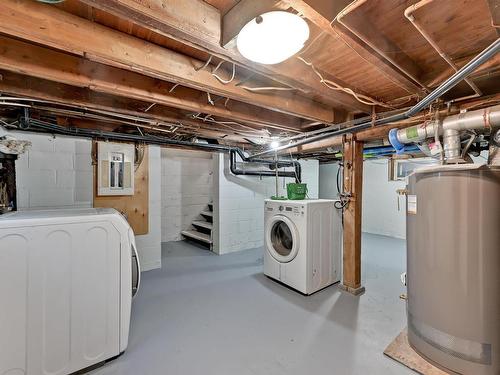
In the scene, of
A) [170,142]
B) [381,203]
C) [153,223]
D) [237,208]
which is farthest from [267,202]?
[381,203]

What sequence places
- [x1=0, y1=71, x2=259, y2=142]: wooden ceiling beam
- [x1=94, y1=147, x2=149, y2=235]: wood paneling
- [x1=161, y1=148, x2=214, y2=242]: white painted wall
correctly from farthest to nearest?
[x1=161, y1=148, x2=214, y2=242]: white painted wall < [x1=94, y1=147, x2=149, y2=235]: wood paneling < [x1=0, y1=71, x2=259, y2=142]: wooden ceiling beam

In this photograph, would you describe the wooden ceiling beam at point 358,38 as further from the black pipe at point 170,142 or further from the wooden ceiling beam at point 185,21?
the black pipe at point 170,142

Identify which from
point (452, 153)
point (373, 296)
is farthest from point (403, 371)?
point (452, 153)

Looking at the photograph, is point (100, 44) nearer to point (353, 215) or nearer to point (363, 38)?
point (363, 38)

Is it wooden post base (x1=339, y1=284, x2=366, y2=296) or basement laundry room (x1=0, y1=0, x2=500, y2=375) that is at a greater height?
basement laundry room (x1=0, y1=0, x2=500, y2=375)

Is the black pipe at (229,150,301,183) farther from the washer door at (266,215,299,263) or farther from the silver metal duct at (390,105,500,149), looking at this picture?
the silver metal duct at (390,105,500,149)

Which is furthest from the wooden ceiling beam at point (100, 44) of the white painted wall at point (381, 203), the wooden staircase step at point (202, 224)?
the white painted wall at point (381, 203)

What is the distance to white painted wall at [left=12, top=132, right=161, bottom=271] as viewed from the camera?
9.11 ft

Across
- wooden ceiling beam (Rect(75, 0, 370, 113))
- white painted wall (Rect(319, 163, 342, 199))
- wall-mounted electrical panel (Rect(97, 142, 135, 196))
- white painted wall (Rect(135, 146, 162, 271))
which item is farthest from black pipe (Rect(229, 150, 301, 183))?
wooden ceiling beam (Rect(75, 0, 370, 113))

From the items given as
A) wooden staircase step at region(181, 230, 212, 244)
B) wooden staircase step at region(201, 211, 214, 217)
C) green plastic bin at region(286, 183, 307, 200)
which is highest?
green plastic bin at region(286, 183, 307, 200)

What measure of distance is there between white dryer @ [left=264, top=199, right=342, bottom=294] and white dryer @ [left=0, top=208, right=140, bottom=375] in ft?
5.82

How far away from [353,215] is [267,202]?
1.07 metres

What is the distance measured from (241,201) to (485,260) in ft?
11.8

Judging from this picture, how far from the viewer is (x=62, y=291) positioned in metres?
1.54
